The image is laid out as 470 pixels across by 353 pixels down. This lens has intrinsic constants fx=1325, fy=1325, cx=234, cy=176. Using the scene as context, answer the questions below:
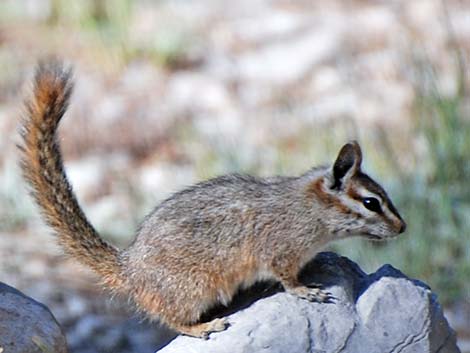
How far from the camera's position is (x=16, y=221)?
368 inches

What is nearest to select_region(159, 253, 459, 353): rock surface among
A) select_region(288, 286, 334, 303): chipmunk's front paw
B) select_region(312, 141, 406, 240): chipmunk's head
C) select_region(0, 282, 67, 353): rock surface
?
select_region(288, 286, 334, 303): chipmunk's front paw

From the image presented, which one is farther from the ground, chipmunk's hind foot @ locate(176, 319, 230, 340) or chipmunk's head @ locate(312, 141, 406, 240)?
chipmunk's head @ locate(312, 141, 406, 240)

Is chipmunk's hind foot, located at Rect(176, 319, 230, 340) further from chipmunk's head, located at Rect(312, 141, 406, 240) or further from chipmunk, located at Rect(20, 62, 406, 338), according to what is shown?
chipmunk's head, located at Rect(312, 141, 406, 240)

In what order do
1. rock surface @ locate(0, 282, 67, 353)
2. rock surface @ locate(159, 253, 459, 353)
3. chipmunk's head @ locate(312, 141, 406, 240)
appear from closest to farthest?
1. rock surface @ locate(159, 253, 459, 353)
2. chipmunk's head @ locate(312, 141, 406, 240)
3. rock surface @ locate(0, 282, 67, 353)

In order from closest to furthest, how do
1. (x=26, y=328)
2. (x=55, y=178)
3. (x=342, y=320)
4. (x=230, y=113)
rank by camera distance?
(x=342, y=320) < (x=26, y=328) < (x=55, y=178) < (x=230, y=113)

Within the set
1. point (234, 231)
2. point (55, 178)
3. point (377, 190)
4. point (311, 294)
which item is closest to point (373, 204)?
point (377, 190)

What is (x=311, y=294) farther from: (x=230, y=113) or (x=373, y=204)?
(x=230, y=113)

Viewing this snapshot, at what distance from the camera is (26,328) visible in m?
5.82

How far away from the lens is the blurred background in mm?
8383

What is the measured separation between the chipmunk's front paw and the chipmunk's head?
27cm

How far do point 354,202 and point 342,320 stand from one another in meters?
0.50

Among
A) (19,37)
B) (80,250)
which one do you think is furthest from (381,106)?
(80,250)

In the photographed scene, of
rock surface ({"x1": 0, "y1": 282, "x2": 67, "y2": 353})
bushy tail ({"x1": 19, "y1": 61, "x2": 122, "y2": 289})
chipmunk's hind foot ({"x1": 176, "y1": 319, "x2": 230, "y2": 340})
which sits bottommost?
chipmunk's hind foot ({"x1": 176, "y1": 319, "x2": 230, "y2": 340})

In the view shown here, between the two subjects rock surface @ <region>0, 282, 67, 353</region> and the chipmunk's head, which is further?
rock surface @ <region>0, 282, 67, 353</region>
